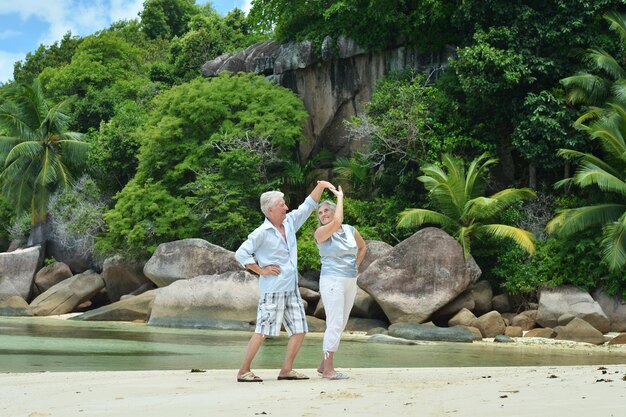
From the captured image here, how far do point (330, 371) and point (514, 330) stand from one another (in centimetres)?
1227

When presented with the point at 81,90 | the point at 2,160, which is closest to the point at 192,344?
the point at 2,160

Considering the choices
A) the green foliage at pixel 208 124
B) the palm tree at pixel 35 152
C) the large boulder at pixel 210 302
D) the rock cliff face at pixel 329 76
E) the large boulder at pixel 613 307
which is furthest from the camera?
the palm tree at pixel 35 152

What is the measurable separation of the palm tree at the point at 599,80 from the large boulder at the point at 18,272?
1965cm

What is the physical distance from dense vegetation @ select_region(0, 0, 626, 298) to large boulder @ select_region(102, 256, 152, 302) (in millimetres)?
586

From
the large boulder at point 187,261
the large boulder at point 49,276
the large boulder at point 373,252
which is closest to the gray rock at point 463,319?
the large boulder at point 373,252

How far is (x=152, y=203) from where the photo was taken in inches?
1083

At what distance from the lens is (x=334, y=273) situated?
830 cm

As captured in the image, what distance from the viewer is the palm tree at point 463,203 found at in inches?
876

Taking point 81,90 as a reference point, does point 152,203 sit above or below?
below

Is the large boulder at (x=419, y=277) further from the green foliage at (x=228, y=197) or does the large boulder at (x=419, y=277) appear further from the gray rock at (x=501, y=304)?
the green foliage at (x=228, y=197)

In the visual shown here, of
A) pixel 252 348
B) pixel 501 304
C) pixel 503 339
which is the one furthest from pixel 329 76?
pixel 252 348

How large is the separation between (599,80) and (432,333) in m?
8.61

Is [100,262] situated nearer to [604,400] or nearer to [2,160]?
[2,160]

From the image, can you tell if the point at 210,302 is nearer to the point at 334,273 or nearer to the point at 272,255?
the point at 334,273
